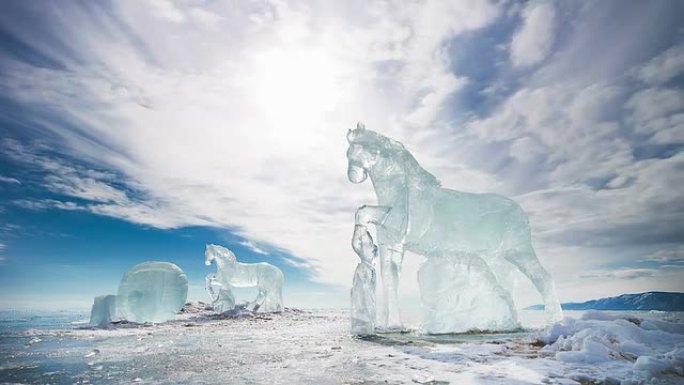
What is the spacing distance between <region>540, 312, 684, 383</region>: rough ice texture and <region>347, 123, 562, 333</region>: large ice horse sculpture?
3.39m

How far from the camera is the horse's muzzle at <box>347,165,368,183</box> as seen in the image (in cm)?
985

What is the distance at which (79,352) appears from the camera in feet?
20.1

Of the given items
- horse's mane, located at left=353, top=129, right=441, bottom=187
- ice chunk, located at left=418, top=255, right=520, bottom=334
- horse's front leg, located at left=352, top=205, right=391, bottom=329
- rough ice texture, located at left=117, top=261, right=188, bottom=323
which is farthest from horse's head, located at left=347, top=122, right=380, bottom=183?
rough ice texture, located at left=117, top=261, right=188, bottom=323

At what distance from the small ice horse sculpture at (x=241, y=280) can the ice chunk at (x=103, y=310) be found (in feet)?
20.8

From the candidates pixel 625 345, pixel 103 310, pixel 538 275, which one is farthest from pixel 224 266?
pixel 625 345

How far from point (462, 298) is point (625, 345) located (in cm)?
482

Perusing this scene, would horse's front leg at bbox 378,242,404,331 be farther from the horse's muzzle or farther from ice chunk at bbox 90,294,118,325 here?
ice chunk at bbox 90,294,118,325

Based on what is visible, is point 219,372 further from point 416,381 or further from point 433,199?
point 433,199

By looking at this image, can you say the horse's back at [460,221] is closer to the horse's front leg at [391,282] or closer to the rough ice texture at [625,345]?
the horse's front leg at [391,282]

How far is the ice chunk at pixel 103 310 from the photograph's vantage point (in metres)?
13.2

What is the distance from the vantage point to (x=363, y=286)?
8414 mm

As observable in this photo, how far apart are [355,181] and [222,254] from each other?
13.3 metres

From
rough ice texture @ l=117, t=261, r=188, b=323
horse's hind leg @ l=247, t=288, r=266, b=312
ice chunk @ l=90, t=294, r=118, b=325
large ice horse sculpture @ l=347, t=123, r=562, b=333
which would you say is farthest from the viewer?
horse's hind leg @ l=247, t=288, r=266, b=312

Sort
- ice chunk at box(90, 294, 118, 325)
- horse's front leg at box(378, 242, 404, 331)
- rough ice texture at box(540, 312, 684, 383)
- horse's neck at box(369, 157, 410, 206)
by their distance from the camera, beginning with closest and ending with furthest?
rough ice texture at box(540, 312, 684, 383) → horse's front leg at box(378, 242, 404, 331) → horse's neck at box(369, 157, 410, 206) → ice chunk at box(90, 294, 118, 325)
